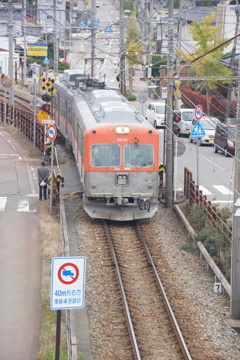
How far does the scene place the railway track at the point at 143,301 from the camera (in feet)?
44.2

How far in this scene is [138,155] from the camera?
21.2m

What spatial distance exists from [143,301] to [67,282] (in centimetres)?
596

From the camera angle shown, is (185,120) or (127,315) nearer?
(127,315)

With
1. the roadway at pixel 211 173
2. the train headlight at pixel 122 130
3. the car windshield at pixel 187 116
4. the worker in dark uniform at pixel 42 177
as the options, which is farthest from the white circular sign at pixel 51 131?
the car windshield at pixel 187 116

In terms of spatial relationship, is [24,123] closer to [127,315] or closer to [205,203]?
[205,203]

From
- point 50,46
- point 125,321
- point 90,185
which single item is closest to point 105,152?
point 90,185

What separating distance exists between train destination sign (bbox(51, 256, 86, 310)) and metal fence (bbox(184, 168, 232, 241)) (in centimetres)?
837

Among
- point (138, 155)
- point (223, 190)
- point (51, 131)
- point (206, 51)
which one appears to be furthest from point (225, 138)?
point (206, 51)

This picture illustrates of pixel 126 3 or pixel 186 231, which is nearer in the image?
pixel 186 231

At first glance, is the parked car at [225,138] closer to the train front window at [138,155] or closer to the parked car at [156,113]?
the parked car at [156,113]

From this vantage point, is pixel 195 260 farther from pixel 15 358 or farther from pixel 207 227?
pixel 15 358

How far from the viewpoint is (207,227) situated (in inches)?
789

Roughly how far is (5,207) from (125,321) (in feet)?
31.8

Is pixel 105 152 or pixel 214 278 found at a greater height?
pixel 105 152
